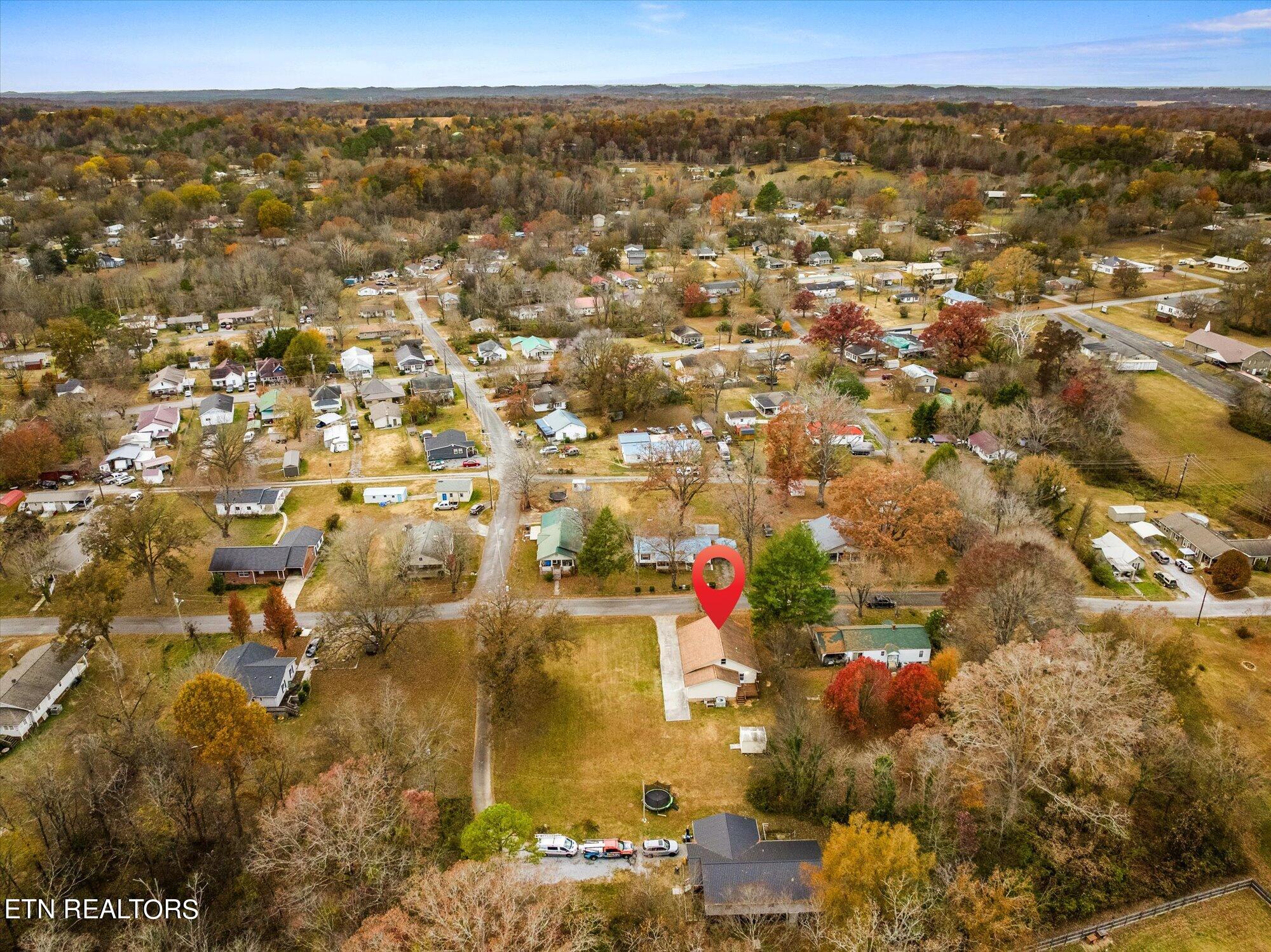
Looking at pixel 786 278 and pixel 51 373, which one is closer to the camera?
pixel 51 373

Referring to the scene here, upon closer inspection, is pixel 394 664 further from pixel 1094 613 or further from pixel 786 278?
pixel 786 278

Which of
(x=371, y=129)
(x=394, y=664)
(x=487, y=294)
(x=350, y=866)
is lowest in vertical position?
(x=394, y=664)

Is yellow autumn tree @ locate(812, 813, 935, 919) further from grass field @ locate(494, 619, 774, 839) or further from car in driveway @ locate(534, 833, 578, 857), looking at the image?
car in driveway @ locate(534, 833, 578, 857)

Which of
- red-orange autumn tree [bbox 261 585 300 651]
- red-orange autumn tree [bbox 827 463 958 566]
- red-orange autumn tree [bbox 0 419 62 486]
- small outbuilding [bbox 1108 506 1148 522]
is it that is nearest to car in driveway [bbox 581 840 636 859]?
red-orange autumn tree [bbox 261 585 300 651]

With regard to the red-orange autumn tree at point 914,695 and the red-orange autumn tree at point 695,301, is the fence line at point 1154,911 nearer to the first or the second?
the red-orange autumn tree at point 914,695

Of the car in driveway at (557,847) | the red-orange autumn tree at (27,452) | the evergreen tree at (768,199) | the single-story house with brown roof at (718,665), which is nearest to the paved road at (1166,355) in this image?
the single-story house with brown roof at (718,665)

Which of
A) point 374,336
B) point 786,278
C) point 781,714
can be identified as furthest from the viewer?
point 786,278

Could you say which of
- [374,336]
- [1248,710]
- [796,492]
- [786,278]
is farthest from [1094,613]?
[374,336]
